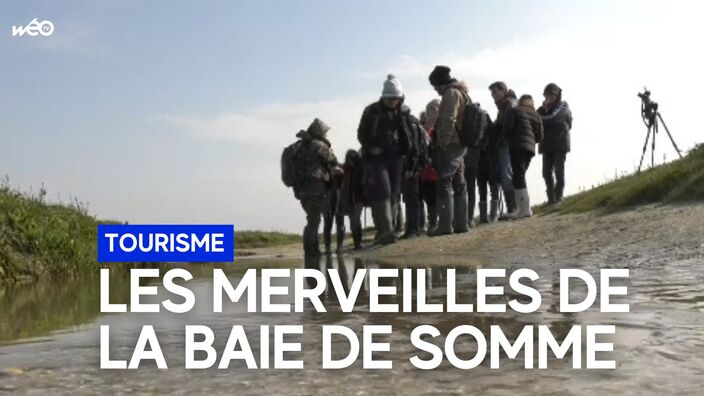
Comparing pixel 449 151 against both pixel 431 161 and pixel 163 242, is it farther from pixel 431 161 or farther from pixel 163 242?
pixel 163 242

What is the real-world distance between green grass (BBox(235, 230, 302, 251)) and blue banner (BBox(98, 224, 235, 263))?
927 cm

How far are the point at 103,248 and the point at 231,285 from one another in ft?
12.9

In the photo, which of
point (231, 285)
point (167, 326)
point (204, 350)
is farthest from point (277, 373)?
point (231, 285)

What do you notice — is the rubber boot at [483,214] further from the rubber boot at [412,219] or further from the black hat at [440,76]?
the black hat at [440,76]

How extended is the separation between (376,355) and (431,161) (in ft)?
29.6

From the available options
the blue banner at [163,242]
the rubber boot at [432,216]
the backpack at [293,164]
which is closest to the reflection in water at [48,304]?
the blue banner at [163,242]

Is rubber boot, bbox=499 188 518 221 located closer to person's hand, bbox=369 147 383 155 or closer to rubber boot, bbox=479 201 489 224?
rubber boot, bbox=479 201 489 224

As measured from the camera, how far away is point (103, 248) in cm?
1035

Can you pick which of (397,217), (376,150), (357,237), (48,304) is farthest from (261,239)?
(48,304)

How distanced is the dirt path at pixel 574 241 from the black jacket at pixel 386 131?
113cm

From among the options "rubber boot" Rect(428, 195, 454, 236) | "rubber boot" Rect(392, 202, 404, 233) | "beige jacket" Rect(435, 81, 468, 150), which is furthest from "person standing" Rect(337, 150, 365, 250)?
"beige jacket" Rect(435, 81, 468, 150)

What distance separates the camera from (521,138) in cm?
1184

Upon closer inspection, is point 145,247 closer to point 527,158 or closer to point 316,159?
point 316,159

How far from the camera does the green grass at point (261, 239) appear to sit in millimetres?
20384
